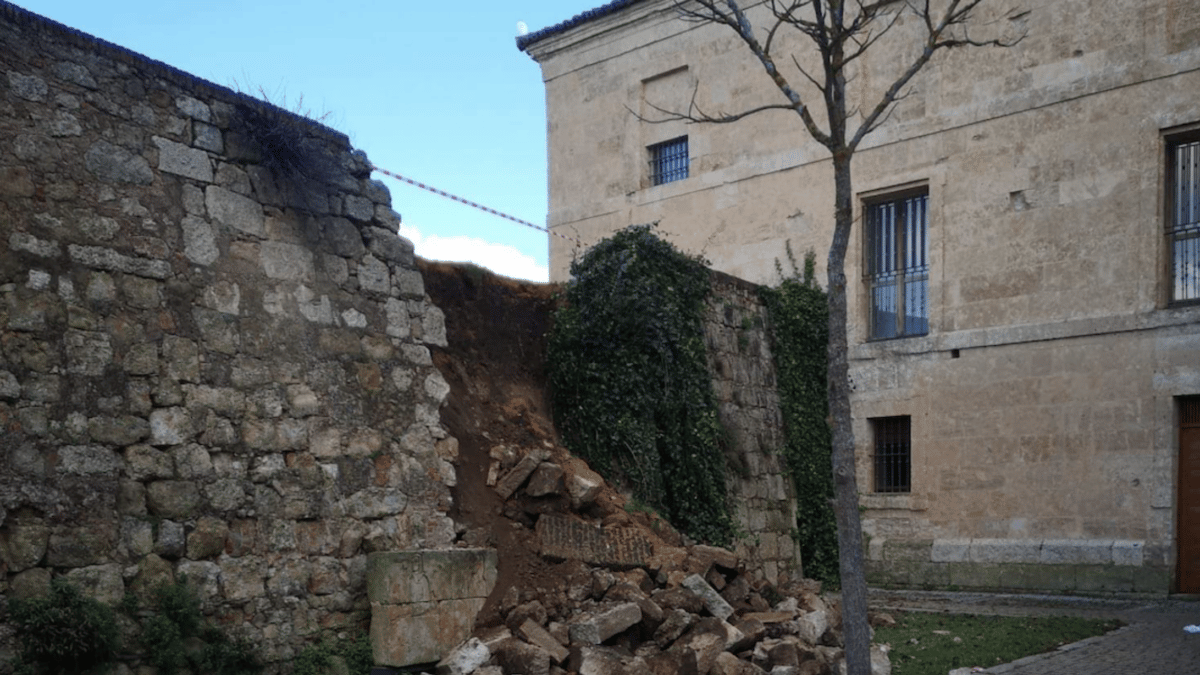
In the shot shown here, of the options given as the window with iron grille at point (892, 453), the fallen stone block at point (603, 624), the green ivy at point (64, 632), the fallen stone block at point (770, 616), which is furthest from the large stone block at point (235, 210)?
the window with iron grille at point (892, 453)

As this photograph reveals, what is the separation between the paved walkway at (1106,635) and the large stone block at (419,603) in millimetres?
4042

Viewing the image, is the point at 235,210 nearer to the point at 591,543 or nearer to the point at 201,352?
the point at 201,352

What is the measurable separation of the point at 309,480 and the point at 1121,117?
11642 millimetres

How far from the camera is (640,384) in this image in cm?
1098

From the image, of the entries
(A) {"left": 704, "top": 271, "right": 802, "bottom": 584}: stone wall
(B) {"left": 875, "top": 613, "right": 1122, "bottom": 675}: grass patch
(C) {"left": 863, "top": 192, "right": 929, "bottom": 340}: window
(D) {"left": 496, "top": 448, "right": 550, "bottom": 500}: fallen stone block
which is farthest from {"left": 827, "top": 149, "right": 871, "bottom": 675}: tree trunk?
(C) {"left": 863, "top": 192, "right": 929, "bottom": 340}: window

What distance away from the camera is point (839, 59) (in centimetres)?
723

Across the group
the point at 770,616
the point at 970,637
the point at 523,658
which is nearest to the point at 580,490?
the point at 770,616

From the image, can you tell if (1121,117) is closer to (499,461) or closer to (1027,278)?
(1027,278)

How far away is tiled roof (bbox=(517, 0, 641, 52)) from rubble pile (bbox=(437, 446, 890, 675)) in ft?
39.3

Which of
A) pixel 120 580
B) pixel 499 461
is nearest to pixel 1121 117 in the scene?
pixel 499 461

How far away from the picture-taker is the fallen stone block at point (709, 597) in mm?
8742

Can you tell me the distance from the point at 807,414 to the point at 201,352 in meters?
8.68

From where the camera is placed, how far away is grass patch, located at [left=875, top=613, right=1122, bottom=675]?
9.29 meters

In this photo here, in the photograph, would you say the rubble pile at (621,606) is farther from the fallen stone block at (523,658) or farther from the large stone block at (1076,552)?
the large stone block at (1076,552)
